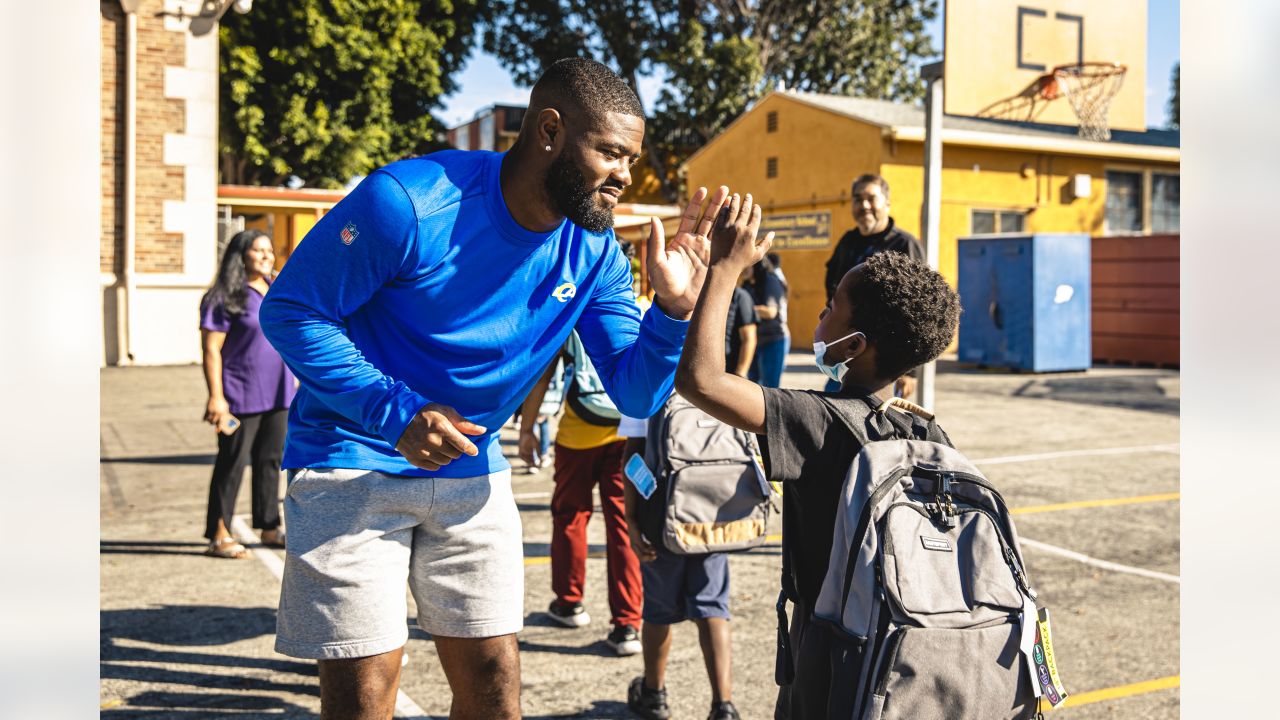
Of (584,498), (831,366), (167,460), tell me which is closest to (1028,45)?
(584,498)

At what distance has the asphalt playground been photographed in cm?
458

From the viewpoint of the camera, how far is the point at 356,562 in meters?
2.77

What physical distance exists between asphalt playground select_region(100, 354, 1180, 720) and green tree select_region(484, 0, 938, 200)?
24.9 m

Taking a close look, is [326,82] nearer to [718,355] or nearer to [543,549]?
[543,549]

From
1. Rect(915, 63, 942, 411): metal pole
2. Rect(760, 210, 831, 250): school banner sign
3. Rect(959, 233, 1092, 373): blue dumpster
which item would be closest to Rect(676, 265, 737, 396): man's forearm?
Rect(915, 63, 942, 411): metal pole

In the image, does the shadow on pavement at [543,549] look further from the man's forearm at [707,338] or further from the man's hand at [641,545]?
the man's forearm at [707,338]

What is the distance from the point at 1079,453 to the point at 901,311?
29.6 feet

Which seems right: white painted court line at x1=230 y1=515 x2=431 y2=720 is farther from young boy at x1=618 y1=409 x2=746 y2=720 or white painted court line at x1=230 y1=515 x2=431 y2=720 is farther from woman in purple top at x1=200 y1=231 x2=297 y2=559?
young boy at x1=618 y1=409 x2=746 y2=720

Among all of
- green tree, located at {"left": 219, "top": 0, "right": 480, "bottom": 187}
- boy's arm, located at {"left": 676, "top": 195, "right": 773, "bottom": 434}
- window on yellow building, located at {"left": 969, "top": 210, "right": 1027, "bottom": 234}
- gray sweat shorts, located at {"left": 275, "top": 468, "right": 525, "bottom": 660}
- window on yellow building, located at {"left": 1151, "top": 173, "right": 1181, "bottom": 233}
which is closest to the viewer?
boy's arm, located at {"left": 676, "top": 195, "right": 773, "bottom": 434}

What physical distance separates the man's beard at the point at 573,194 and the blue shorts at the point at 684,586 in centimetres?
168

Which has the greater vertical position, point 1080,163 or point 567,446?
point 1080,163
